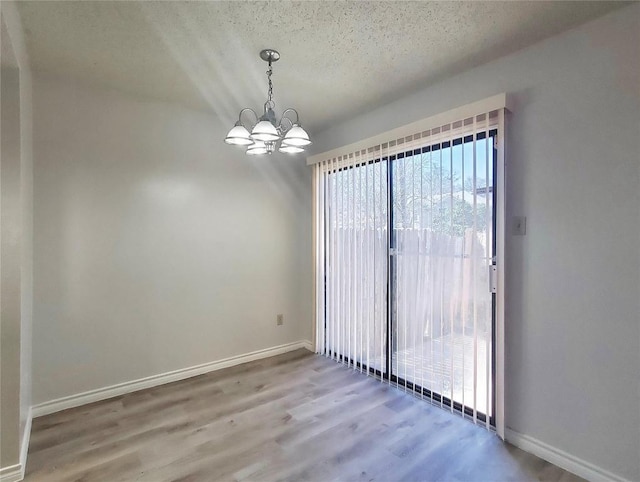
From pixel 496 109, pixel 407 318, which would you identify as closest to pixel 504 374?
pixel 407 318

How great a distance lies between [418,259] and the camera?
8.95ft

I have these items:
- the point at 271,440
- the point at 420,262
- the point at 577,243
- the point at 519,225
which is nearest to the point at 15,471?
the point at 271,440

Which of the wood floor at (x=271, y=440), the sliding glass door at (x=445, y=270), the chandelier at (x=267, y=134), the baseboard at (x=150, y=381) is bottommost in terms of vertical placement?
the wood floor at (x=271, y=440)

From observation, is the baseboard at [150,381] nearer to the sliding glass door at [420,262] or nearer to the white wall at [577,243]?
the sliding glass door at [420,262]

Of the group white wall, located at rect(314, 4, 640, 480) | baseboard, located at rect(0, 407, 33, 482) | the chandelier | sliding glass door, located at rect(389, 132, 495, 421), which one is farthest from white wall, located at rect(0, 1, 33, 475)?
white wall, located at rect(314, 4, 640, 480)

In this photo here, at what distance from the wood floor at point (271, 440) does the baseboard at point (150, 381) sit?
76 mm

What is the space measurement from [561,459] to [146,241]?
135 inches

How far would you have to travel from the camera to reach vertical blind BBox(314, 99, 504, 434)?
2.32 metres

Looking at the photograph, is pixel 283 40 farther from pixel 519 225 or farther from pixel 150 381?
pixel 150 381

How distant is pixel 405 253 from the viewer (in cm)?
283

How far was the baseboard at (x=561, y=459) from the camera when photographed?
182 cm

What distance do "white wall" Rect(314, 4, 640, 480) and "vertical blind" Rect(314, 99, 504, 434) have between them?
0.58ft

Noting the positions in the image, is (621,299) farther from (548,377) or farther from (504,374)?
(504,374)

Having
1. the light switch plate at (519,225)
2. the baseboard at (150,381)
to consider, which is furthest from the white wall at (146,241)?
the light switch plate at (519,225)
